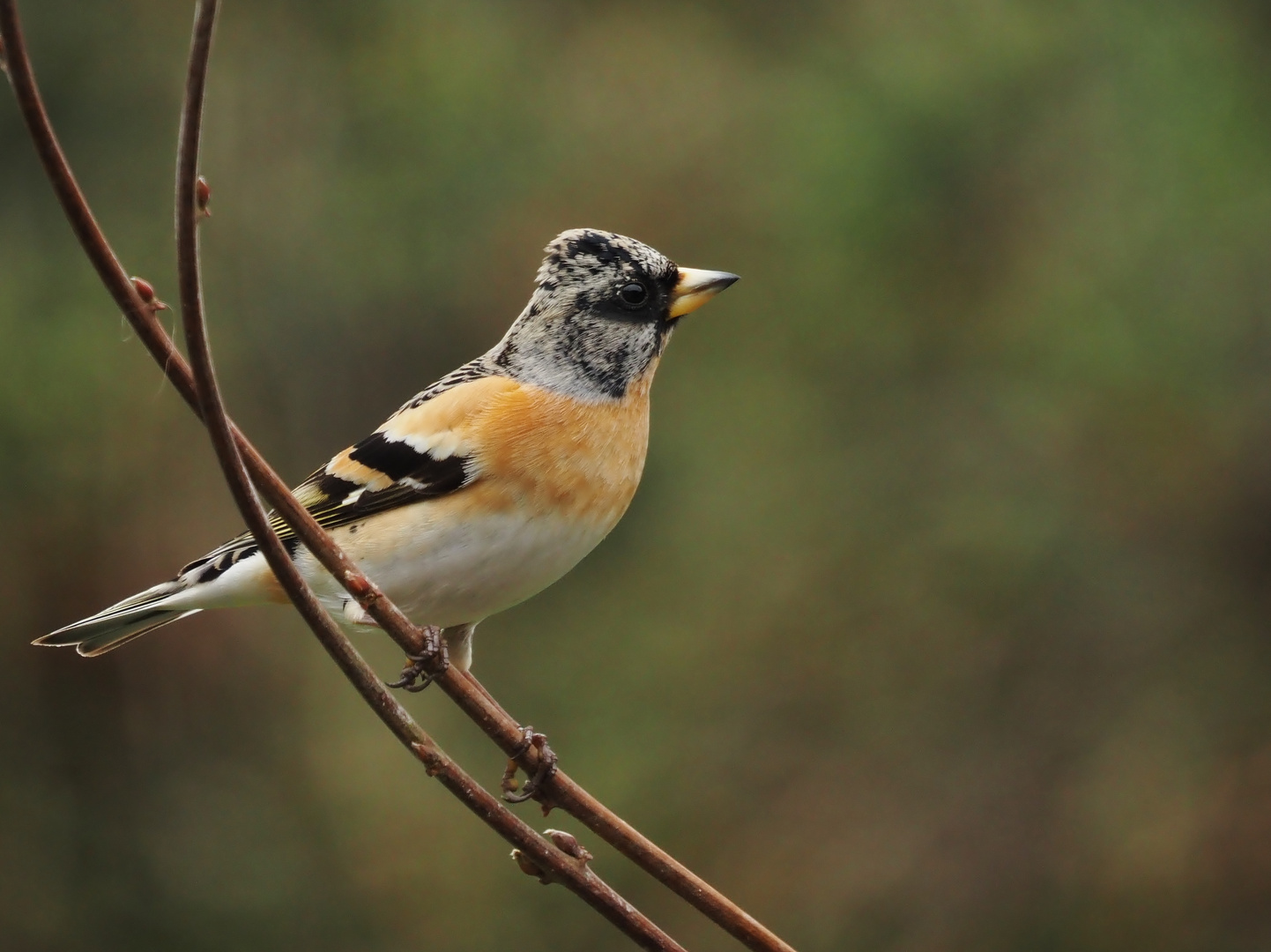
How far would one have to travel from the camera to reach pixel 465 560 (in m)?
2.00

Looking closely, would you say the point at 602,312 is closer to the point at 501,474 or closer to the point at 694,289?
the point at 694,289

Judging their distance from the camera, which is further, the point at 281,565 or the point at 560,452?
the point at 560,452

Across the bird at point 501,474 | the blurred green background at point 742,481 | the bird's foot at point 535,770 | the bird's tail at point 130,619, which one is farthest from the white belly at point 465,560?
the blurred green background at point 742,481

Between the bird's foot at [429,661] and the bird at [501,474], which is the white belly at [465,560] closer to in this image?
the bird at [501,474]

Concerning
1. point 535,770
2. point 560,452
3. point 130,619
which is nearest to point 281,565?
point 535,770

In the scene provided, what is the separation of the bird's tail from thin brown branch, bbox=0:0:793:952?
786 millimetres

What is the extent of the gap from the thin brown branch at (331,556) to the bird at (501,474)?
0.46 meters

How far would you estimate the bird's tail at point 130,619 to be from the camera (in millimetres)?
2074

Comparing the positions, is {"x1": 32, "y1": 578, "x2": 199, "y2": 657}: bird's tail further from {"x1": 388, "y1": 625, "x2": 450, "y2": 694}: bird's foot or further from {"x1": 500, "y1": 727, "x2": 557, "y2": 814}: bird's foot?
{"x1": 500, "y1": 727, "x2": 557, "y2": 814}: bird's foot

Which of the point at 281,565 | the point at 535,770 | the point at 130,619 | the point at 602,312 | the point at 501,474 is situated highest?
the point at 602,312

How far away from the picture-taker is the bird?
202 centimetres

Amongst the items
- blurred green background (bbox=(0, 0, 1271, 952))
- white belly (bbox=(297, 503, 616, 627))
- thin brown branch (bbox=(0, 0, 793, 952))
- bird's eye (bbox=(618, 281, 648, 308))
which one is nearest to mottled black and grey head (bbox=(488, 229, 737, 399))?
bird's eye (bbox=(618, 281, 648, 308))

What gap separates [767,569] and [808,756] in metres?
0.70

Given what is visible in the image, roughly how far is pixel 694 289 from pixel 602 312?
6.8 inches
